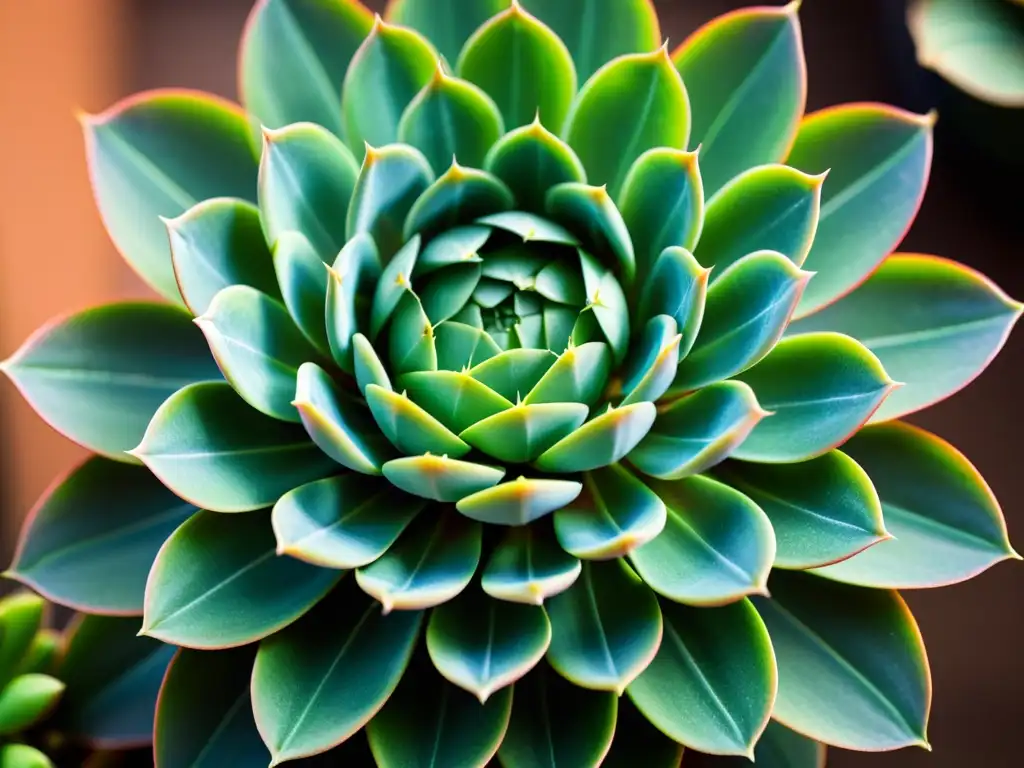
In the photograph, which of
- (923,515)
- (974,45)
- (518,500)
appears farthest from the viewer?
(974,45)

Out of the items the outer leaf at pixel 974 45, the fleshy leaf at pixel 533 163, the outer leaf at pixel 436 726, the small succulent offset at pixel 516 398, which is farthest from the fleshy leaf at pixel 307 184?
the outer leaf at pixel 974 45

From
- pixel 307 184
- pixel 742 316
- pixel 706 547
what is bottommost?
pixel 706 547

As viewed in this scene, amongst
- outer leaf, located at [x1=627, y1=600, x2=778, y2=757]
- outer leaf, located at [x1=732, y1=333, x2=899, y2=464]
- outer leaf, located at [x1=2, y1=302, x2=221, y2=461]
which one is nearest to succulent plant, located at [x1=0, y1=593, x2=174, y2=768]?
outer leaf, located at [x1=2, y1=302, x2=221, y2=461]

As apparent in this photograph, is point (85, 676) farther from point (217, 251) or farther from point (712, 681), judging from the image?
point (712, 681)

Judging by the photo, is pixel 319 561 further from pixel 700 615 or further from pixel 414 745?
pixel 700 615

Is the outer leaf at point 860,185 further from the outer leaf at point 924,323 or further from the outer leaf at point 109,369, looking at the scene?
the outer leaf at point 109,369

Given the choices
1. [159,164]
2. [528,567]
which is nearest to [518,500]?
[528,567]
